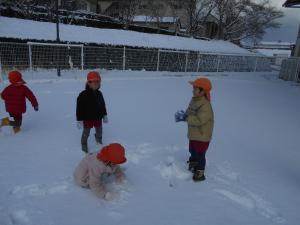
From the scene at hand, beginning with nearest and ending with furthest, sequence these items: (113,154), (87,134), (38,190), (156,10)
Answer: (113,154)
(38,190)
(87,134)
(156,10)

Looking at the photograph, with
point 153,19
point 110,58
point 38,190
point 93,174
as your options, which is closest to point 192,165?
point 93,174

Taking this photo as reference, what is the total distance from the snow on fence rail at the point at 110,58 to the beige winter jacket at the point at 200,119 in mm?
7641

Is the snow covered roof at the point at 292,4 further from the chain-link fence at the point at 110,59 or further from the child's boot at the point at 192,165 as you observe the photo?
the child's boot at the point at 192,165

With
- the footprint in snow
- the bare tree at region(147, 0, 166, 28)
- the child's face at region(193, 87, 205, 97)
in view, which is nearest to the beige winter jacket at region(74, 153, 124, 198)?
the footprint in snow

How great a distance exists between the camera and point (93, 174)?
271 cm

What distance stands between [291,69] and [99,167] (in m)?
14.2

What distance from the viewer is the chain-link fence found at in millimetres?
9273

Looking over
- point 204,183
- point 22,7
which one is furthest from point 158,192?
point 22,7

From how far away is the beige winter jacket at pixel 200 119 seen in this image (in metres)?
3.06

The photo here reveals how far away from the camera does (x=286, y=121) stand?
6.43 m

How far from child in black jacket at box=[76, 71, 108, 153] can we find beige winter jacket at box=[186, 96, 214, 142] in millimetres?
1249

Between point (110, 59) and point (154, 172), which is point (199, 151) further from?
point (110, 59)

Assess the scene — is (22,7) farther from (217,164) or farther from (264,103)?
(217,164)

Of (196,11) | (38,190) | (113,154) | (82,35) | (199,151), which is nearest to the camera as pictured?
(113,154)
